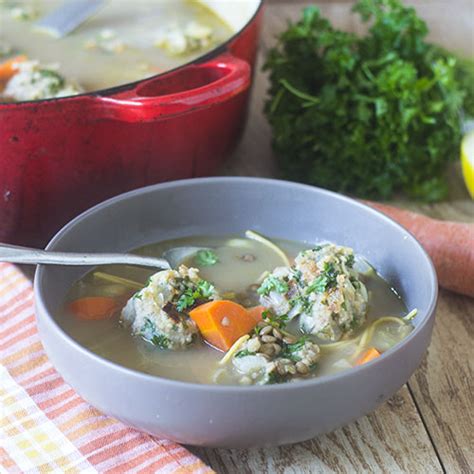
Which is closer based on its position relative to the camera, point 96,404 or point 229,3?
point 96,404

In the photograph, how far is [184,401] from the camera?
1505mm

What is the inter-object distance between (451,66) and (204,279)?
1.13 metres

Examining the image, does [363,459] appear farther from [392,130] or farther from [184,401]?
[392,130]

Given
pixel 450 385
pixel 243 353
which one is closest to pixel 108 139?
pixel 243 353

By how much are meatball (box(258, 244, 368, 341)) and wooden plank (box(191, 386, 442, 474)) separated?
210 millimetres

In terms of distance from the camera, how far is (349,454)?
1753mm

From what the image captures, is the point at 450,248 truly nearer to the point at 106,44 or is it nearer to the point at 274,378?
the point at 274,378

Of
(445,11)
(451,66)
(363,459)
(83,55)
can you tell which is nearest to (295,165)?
(451,66)

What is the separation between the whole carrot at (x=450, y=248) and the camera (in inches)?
87.2

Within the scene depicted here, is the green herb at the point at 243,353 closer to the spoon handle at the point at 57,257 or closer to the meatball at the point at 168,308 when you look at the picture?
the meatball at the point at 168,308

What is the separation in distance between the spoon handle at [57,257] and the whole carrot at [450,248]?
0.70 m

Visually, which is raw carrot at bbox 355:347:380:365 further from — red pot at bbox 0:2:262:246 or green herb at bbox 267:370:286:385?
red pot at bbox 0:2:262:246

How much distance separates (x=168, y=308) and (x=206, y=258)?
0.96 ft

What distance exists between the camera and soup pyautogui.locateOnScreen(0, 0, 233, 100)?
2.43 meters
